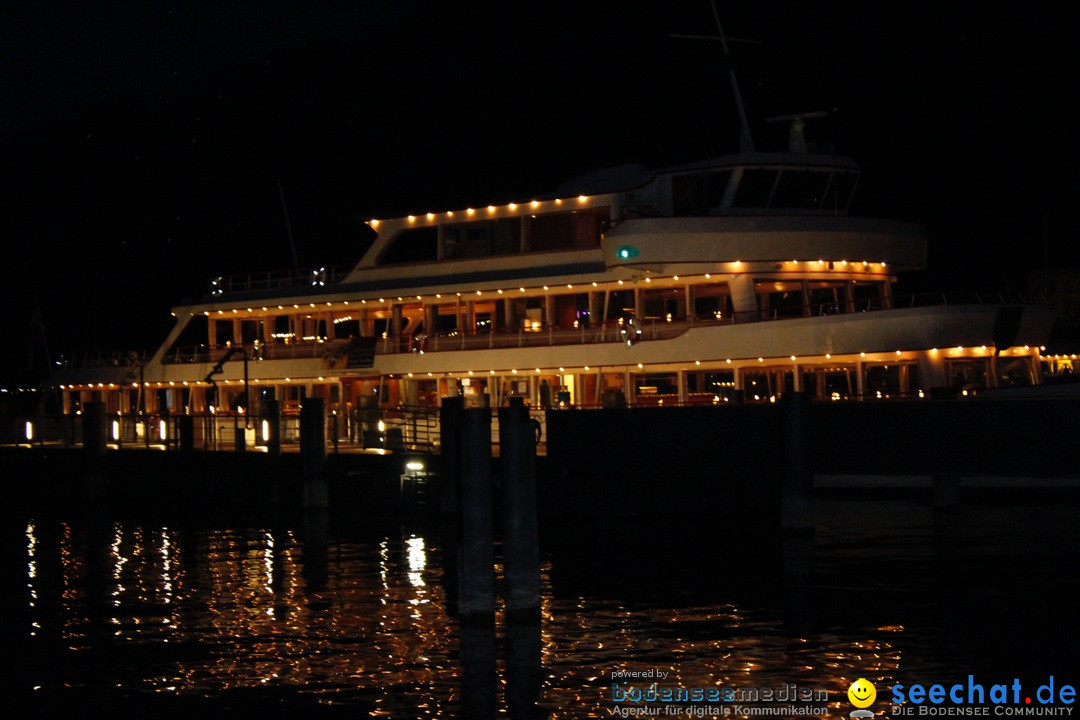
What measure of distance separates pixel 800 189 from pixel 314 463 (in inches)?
547

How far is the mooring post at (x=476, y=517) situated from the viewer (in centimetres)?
1727

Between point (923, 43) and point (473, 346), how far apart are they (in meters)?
80.0

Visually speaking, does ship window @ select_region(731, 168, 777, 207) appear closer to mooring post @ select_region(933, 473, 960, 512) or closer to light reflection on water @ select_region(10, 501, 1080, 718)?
light reflection on water @ select_region(10, 501, 1080, 718)

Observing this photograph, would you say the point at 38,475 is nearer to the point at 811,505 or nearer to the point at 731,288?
the point at 731,288

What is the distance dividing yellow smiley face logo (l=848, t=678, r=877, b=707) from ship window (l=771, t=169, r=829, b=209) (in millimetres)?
22998

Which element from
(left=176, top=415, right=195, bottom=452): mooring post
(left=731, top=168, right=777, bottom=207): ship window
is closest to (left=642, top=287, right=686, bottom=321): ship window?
(left=731, top=168, right=777, bottom=207): ship window

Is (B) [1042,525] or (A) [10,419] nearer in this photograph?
(B) [1042,525]

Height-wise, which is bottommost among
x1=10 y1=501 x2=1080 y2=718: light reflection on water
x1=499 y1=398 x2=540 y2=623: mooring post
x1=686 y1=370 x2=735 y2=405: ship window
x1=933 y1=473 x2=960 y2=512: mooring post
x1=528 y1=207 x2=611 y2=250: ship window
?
x1=10 y1=501 x2=1080 y2=718: light reflection on water

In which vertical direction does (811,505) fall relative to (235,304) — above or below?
below

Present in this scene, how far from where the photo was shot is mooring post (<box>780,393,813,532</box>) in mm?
24641

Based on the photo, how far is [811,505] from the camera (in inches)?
1007

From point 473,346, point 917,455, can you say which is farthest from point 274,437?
point 917,455

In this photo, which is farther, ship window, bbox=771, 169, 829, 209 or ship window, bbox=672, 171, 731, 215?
ship window, bbox=771, 169, 829, 209

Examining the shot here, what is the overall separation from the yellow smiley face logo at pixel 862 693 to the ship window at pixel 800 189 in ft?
75.5
